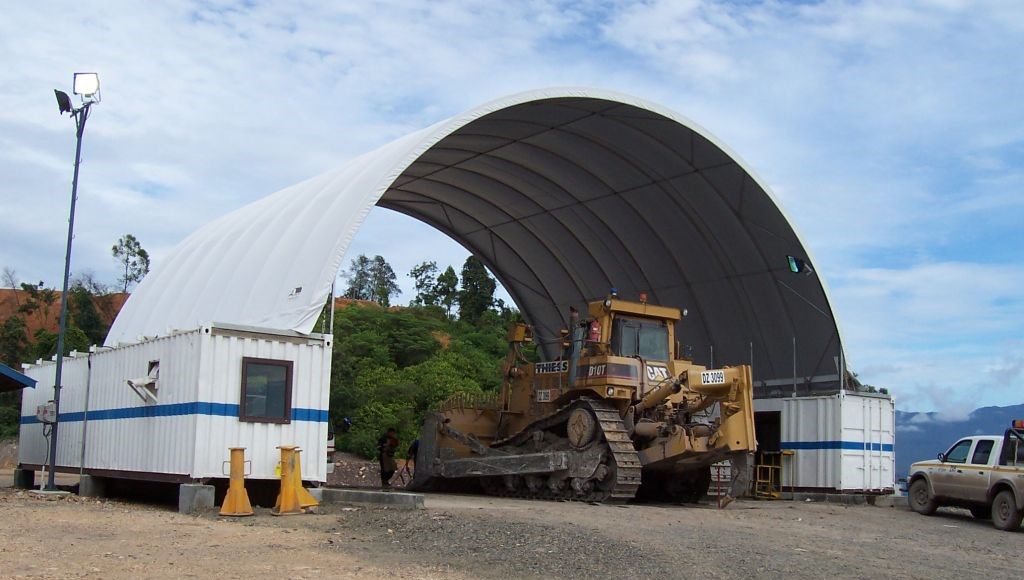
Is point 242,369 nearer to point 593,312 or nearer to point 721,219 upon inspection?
point 593,312

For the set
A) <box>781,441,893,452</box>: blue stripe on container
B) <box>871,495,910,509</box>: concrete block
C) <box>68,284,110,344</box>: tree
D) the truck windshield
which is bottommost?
<box>871,495,910,509</box>: concrete block

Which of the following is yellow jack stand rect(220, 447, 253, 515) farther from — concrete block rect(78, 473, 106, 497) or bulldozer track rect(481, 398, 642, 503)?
bulldozer track rect(481, 398, 642, 503)

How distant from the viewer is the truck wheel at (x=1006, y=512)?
50.8 feet

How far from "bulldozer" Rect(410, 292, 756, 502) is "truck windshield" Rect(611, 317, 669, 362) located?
0.02 m

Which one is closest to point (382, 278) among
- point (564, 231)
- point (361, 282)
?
point (361, 282)

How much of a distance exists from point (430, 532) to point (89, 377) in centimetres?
947

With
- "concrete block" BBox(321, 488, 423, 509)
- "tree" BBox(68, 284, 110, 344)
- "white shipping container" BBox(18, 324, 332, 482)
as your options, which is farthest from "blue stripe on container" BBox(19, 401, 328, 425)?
"tree" BBox(68, 284, 110, 344)

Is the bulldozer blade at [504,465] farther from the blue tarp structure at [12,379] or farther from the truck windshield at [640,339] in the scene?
the blue tarp structure at [12,379]

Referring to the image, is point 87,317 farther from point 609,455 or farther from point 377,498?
point 377,498

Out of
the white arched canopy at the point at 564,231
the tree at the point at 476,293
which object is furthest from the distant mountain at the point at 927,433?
the white arched canopy at the point at 564,231

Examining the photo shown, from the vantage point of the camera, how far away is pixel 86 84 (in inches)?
704

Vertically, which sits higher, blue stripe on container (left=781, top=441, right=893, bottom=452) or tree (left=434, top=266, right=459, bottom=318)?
tree (left=434, top=266, right=459, bottom=318)

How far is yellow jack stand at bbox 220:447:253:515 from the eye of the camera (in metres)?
13.1

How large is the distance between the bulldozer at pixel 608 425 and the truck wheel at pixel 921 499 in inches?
136
